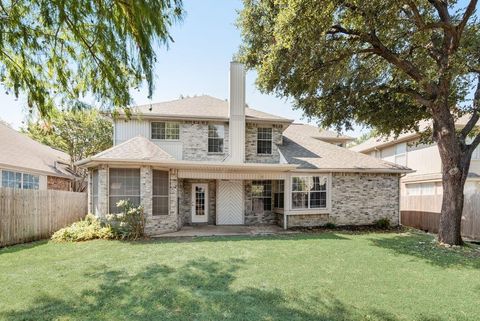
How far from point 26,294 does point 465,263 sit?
10.3 m

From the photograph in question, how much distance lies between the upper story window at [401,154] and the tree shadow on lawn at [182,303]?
663 inches

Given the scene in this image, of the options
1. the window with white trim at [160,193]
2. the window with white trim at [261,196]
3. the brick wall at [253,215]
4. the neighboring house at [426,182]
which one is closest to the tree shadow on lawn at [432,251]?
the neighboring house at [426,182]

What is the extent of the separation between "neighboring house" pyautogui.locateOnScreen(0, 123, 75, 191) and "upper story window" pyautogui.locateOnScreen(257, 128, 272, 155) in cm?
1178

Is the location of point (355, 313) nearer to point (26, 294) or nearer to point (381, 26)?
point (26, 294)

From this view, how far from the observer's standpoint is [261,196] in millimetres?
14656

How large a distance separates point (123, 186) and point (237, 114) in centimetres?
637

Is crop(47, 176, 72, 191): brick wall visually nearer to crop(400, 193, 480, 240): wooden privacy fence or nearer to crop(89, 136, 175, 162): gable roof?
crop(89, 136, 175, 162): gable roof

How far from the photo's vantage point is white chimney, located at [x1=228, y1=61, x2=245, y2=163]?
1395 cm

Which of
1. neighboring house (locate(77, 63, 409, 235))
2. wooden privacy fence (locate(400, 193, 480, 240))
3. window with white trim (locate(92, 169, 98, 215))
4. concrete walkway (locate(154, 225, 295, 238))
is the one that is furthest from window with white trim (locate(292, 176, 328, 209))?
window with white trim (locate(92, 169, 98, 215))

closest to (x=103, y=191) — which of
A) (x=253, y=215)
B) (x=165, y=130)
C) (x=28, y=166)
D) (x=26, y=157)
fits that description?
(x=165, y=130)

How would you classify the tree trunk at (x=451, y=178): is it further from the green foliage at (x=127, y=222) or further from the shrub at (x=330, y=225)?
the green foliage at (x=127, y=222)

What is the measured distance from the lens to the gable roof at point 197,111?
13.8 metres

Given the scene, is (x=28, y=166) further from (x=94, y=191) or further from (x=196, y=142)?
(x=196, y=142)

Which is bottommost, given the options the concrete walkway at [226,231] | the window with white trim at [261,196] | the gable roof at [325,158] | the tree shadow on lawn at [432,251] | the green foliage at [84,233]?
the concrete walkway at [226,231]
